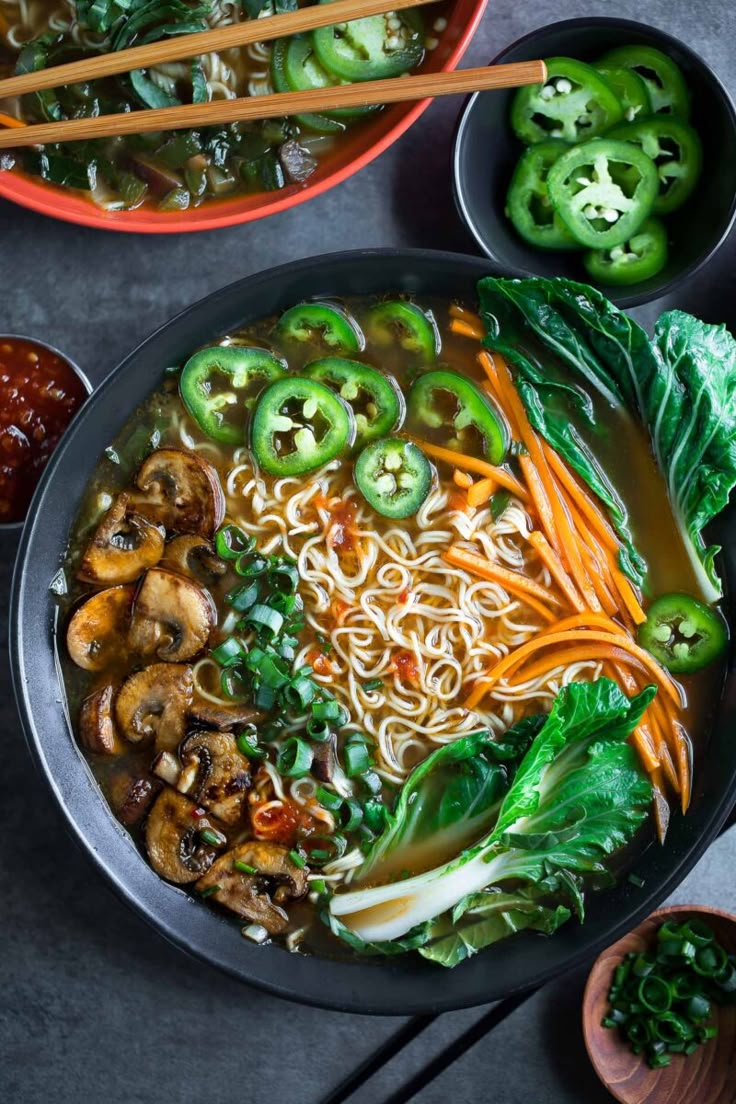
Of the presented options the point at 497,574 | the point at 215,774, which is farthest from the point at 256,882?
the point at 497,574

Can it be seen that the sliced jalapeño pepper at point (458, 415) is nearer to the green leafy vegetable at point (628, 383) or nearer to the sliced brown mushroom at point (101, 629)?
the green leafy vegetable at point (628, 383)

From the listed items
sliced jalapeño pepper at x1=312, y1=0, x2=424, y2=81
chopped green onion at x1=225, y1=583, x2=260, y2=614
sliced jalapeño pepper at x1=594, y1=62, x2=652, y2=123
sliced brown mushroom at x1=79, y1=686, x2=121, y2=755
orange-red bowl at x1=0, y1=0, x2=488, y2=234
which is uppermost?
sliced jalapeño pepper at x1=312, y1=0, x2=424, y2=81

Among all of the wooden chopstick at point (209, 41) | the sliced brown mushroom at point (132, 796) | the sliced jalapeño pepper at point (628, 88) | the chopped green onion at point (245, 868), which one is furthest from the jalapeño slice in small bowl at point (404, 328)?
the chopped green onion at point (245, 868)

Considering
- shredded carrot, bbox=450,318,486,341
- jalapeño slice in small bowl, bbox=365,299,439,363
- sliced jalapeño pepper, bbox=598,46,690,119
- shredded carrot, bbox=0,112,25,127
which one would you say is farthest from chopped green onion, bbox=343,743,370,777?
sliced jalapeño pepper, bbox=598,46,690,119

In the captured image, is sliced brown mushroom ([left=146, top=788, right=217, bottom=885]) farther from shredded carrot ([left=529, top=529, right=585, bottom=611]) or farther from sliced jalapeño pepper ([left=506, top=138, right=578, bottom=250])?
sliced jalapeño pepper ([left=506, top=138, right=578, bottom=250])

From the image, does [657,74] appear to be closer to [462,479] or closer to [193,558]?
[462,479]

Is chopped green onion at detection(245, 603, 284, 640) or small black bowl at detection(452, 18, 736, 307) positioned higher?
small black bowl at detection(452, 18, 736, 307)

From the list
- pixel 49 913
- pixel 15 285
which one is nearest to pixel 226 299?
pixel 15 285
